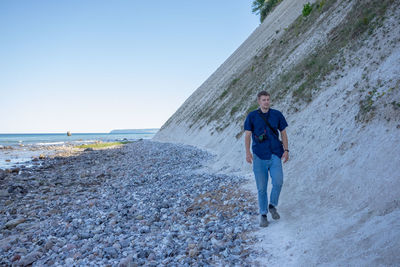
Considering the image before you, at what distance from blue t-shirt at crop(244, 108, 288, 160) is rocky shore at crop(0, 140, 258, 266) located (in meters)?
1.94

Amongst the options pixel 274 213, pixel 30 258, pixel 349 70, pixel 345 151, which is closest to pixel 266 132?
pixel 274 213

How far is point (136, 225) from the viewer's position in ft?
26.9

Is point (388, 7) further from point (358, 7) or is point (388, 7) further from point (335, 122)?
point (335, 122)

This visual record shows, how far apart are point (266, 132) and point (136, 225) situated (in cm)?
468

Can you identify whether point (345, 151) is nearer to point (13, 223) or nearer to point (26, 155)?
point (13, 223)

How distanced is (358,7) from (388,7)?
13.8 feet

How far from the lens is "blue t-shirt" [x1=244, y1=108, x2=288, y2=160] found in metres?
6.67

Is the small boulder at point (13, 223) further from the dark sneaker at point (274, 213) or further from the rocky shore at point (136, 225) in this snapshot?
the dark sneaker at point (274, 213)

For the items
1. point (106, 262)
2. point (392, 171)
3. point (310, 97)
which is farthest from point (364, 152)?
point (106, 262)

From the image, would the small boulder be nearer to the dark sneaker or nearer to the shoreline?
the dark sneaker

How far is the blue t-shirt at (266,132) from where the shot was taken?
6.67 metres

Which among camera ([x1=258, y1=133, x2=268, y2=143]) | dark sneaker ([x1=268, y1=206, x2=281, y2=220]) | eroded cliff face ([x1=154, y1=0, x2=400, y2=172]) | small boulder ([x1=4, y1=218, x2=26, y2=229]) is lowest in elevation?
small boulder ([x1=4, y1=218, x2=26, y2=229])

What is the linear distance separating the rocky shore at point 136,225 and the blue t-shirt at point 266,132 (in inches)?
76.3

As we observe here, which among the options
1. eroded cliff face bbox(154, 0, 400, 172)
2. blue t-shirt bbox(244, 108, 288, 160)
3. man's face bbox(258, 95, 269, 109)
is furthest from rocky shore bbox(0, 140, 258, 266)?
eroded cliff face bbox(154, 0, 400, 172)
